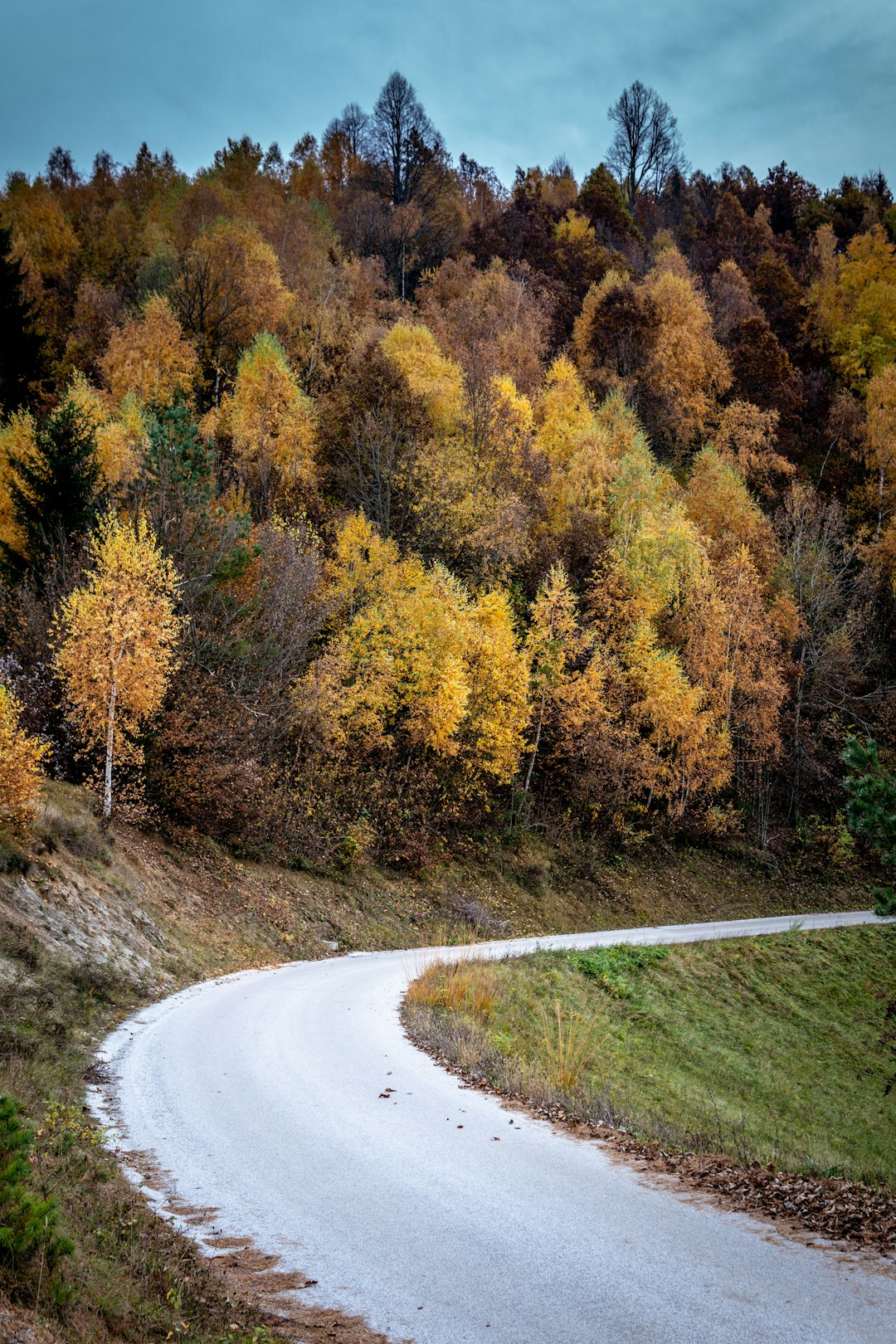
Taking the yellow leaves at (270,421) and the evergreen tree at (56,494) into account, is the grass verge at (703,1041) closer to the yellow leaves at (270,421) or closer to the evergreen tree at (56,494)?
the evergreen tree at (56,494)

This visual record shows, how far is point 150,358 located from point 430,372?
13551mm

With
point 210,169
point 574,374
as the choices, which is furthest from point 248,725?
point 210,169

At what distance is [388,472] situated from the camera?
38438mm

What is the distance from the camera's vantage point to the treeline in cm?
2603

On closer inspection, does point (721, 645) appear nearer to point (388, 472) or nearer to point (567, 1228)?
point (388, 472)

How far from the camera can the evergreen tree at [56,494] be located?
25.9m

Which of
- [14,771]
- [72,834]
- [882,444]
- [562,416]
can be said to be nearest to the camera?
[14,771]

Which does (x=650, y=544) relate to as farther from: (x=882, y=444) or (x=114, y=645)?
(x=114, y=645)

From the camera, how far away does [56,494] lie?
2630cm

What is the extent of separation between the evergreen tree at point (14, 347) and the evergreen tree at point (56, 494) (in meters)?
21.7

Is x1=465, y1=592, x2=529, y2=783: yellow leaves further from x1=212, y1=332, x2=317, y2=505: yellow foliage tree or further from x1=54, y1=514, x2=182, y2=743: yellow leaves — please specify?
x1=54, y1=514, x2=182, y2=743: yellow leaves

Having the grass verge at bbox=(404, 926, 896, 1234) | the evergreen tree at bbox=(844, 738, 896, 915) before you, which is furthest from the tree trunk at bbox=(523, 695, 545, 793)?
the evergreen tree at bbox=(844, 738, 896, 915)

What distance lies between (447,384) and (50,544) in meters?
22.5

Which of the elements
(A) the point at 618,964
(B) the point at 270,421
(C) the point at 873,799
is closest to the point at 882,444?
(B) the point at 270,421
